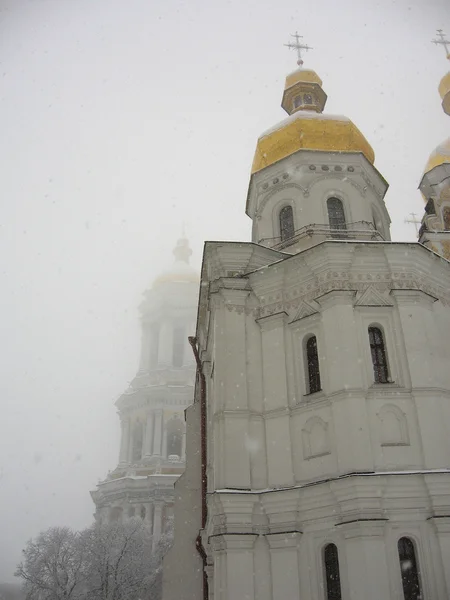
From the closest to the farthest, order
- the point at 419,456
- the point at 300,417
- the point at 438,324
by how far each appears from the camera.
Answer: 1. the point at 419,456
2. the point at 300,417
3. the point at 438,324

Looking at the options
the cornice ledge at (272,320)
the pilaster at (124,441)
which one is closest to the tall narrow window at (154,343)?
the pilaster at (124,441)

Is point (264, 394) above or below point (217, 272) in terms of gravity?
below

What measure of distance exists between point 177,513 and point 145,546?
1681 cm

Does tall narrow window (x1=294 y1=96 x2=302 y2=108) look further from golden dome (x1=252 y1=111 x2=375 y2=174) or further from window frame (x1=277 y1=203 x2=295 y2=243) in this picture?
window frame (x1=277 y1=203 x2=295 y2=243)

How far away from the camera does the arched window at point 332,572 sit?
11.0 metres

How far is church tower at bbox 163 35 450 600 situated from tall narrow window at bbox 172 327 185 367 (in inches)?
1033

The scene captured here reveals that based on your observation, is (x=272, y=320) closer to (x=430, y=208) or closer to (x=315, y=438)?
(x=315, y=438)

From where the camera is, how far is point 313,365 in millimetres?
13234

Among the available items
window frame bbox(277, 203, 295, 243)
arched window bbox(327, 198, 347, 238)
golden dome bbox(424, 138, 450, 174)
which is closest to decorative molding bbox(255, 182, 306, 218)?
window frame bbox(277, 203, 295, 243)

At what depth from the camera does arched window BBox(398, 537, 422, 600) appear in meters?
10.6

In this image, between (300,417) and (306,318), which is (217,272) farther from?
(300,417)

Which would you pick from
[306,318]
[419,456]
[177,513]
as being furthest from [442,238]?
[177,513]

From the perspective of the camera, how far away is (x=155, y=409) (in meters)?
39.7

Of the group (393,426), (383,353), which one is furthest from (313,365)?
(393,426)
